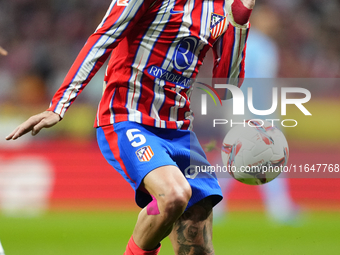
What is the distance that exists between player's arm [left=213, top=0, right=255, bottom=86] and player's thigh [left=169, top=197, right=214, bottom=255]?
0.90m

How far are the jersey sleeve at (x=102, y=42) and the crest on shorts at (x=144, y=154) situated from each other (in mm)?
441

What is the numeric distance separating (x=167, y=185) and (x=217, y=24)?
110cm

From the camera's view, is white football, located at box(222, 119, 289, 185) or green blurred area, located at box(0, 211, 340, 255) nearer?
white football, located at box(222, 119, 289, 185)

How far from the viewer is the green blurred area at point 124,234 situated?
362 cm

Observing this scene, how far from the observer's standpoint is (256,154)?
278 centimetres

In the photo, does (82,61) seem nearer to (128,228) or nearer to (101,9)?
(128,228)

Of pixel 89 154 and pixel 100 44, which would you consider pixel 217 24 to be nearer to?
pixel 100 44

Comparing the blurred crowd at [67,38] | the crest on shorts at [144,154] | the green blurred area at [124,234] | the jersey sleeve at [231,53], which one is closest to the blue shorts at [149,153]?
the crest on shorts at [144,154]

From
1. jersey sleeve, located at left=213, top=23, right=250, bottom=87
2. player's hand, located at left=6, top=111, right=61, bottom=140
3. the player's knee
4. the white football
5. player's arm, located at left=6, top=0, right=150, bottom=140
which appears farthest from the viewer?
jersey sleeve, located at left=213, top=23, right=250, bottom=87

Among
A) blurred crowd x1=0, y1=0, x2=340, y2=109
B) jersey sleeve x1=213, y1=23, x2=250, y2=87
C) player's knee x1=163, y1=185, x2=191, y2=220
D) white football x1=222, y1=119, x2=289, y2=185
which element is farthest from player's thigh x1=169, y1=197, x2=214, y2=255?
blurred crowd x1=0, y1=0, x2=340, y2=109

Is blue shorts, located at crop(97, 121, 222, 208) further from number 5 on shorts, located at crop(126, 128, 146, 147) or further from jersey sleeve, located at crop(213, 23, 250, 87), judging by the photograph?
jersey sleeve, located at crop(213, 23, 250, 87)

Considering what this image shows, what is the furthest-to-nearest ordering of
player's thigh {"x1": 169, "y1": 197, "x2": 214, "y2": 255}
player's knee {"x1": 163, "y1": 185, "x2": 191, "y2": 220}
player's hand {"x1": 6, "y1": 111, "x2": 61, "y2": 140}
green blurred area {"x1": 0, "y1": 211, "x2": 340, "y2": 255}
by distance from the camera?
green blurred area {"x1": 0, "y1": 211, "x2": 340, "y2": 255}
player's thigh {"x1": 169, "y1": 197, "x2": 214, "y2": 255}
player's knee {"x1": 163, "y1": 185, "x2": 191, "y2": 220}
player's hand {"x1": 6, "y1": 111, "x2": 61, "y2": 140}

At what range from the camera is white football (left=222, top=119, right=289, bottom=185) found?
278 centimetres

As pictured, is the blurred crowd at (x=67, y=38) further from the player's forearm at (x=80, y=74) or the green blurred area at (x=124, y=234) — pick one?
the player's forearm at (x=80, y=74)
